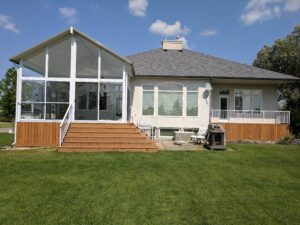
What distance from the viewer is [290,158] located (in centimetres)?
1095

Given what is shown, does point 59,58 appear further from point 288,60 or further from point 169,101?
point 288,60

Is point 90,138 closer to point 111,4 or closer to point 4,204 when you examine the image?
point 4,204

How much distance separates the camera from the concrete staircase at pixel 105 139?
37.8 feet

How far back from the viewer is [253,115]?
1809 centimetres

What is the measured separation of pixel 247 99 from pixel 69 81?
40.9 feet

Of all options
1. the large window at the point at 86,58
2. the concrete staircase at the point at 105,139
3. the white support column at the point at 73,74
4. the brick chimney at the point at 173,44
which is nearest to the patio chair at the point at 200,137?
the concrete staircase at the point at 105,139

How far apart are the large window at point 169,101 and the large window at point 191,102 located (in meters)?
0.53

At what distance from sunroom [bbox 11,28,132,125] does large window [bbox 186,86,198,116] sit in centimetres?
575

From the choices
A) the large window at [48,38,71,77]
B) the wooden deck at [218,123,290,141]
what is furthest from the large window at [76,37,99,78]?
the wooden deck at [218,123,290,141]

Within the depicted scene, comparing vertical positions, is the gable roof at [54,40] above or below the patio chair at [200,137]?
above

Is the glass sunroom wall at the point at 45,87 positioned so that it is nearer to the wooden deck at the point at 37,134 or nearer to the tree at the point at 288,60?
the wooden deck at the point at 37,134

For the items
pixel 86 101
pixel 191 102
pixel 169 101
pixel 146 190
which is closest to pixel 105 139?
pixel 86 101

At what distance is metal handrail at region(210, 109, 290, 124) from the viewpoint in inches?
695

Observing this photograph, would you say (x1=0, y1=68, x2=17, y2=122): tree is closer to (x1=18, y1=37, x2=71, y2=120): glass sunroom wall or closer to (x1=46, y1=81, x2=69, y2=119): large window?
(x1=18, y1=37, x2=71, y2=120): glass sunroom wall
